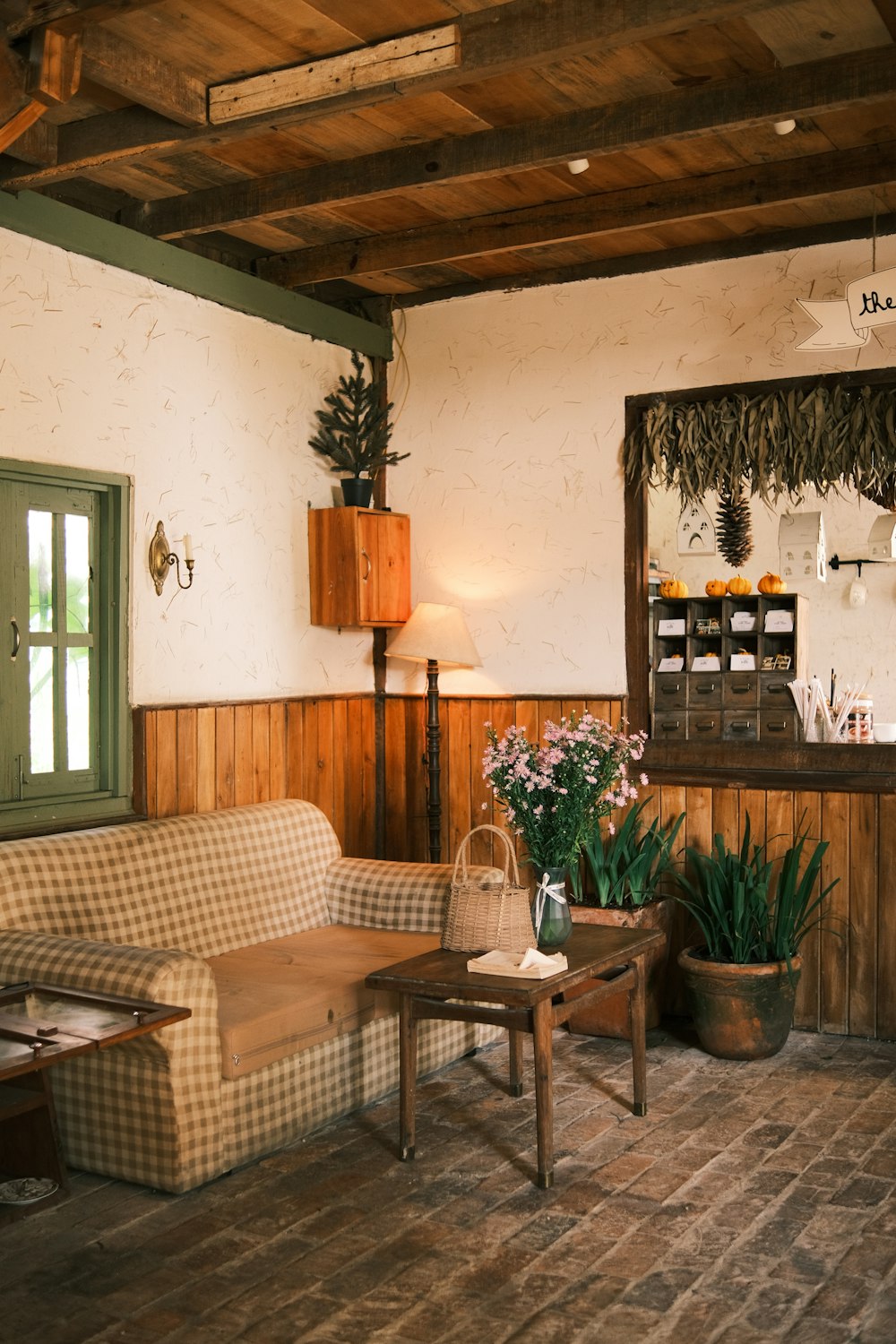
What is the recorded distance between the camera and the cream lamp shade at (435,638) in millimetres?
5262

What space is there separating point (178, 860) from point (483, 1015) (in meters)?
1.30

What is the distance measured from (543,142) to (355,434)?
187 centimetres

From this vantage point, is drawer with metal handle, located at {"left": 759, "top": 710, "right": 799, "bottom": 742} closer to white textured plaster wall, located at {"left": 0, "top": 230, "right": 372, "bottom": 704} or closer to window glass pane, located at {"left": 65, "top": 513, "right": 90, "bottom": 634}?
white textured plaster wall, located at {"left": 0, "top": 230, "right": 372, "bottom": 704}

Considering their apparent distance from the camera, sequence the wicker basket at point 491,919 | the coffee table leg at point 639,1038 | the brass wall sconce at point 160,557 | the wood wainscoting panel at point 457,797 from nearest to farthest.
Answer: the wicker basket at point 491,919 < the coffee table leg at point 639,1038 < the brass wall sconce at point 160,557 < the wood wainscoting panel at point 457,797

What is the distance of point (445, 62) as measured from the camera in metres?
3.26

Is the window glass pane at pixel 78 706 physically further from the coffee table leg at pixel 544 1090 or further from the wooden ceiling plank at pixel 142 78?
the coffee table leg at pixel 544 1090

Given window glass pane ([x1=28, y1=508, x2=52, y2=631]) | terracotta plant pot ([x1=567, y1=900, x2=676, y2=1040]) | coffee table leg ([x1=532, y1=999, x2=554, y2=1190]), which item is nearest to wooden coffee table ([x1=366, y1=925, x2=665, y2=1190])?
coffee table leg ([x1=532, y1=999, x2=554, y2=1190])

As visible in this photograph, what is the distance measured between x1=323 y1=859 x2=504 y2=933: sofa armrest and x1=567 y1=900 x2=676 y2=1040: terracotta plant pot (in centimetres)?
42

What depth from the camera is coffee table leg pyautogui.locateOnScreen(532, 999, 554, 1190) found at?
3.31 metres

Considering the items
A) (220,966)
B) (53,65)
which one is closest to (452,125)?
(53,65)

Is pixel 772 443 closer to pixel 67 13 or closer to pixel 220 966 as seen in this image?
pixel 220 966

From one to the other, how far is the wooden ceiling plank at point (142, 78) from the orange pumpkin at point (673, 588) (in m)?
2.93

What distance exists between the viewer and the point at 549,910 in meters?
3.80

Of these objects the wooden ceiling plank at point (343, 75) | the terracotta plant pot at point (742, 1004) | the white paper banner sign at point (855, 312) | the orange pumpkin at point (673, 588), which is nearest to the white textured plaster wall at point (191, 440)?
the wooden ceiling plank at point (343, 75)
